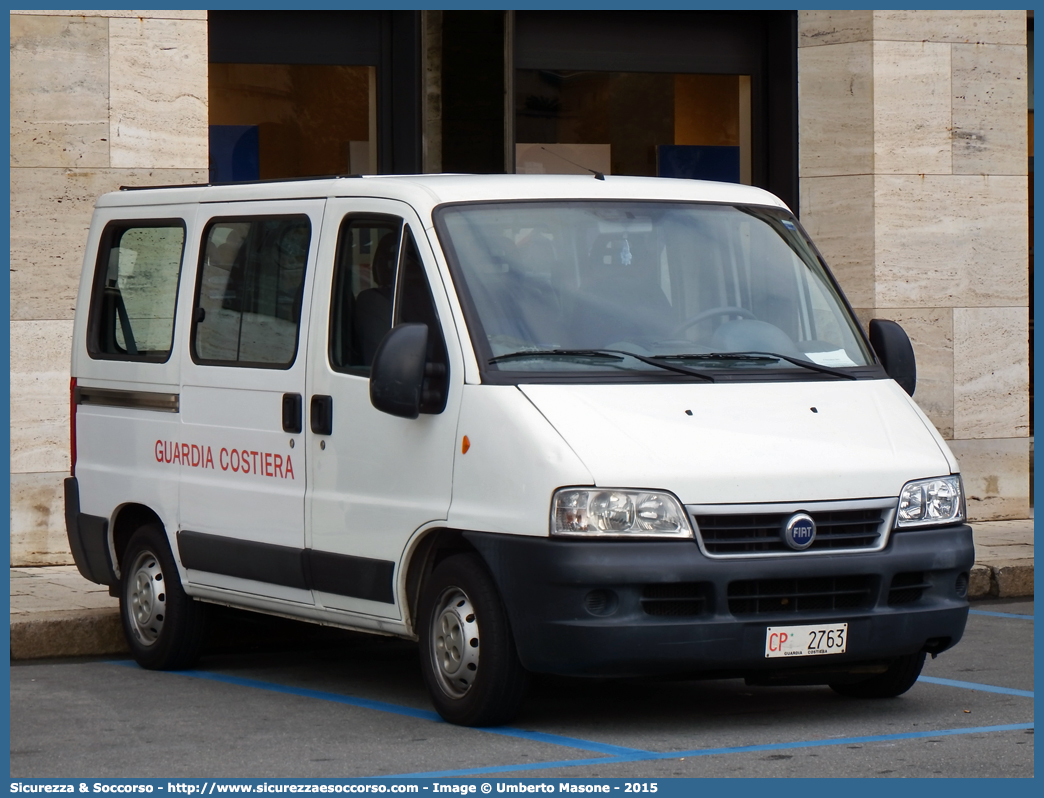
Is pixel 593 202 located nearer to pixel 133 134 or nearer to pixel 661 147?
pixel 133 134

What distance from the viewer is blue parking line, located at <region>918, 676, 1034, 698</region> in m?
7.94

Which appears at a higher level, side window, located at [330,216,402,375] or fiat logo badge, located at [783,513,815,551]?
side window, located at [330,216,402,375]

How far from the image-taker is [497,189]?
7699mm

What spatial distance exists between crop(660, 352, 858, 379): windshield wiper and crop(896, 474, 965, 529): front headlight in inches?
22.5

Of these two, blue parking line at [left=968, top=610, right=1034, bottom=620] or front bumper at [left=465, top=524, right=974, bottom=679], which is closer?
front bumper at [left=465, top=524, right=974, bottom=679]

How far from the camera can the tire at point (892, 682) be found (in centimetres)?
770

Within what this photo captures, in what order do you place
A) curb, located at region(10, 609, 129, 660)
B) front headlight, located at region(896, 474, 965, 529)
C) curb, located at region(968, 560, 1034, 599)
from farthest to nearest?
curb, located at region(968, 560, 1034, 599) < curb, located at region(10, 609, 129, 660) < front headlight, located at region(896, 474, 965, 529)

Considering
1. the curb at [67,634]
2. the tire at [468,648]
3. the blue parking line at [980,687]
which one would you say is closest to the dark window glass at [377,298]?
the tire at [468,648]

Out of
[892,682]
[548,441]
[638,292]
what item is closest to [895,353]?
[638,292]

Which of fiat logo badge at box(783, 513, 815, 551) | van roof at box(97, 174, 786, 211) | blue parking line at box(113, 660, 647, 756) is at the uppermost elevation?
van roof at box(97, 174, 786, 211)

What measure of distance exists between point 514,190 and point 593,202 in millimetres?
319

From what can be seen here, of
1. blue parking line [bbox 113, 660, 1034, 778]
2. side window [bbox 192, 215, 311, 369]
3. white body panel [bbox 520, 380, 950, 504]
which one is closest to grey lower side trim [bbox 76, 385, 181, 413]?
side window [bbox 192, 215, 311, 369]

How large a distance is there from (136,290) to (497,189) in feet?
7.80

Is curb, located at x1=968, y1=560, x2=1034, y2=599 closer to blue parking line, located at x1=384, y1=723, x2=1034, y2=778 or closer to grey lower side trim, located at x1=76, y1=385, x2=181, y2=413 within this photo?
blue parking line, located at x1=384, y1=723, x2=1034, y2=778
